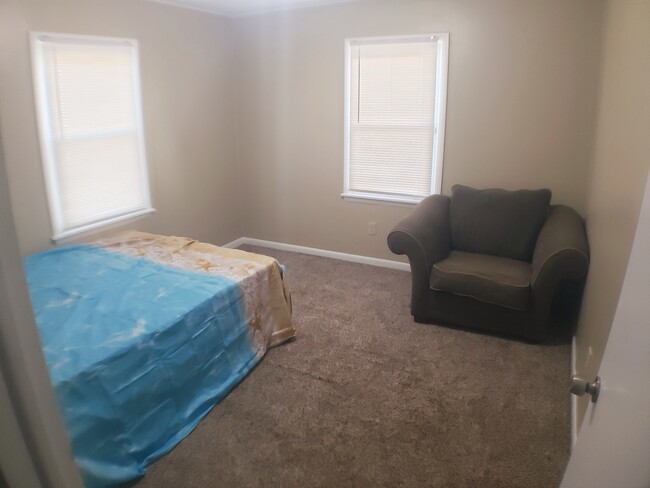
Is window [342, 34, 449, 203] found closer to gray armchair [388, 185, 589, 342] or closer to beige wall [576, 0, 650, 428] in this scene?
gray armchair [388, 185, 589, 342]

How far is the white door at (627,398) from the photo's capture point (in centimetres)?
62

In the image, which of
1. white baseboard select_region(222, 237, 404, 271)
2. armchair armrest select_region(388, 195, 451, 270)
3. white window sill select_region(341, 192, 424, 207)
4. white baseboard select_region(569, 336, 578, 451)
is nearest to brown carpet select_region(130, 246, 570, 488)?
white baseboard select_region(569, 336, 578, 451)

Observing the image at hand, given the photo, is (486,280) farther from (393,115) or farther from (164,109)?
(164,109)

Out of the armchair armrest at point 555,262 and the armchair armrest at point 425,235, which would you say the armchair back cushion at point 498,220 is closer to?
the armchair armrest at point 425,235

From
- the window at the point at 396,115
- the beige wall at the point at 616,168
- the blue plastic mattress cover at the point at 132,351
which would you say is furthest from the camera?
the window at the point at 396,115

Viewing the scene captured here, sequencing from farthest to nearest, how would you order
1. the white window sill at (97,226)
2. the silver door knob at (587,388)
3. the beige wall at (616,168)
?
the white window sill at (97,226) < the beige wall at (616,168) < the silver door knob at (587,388)

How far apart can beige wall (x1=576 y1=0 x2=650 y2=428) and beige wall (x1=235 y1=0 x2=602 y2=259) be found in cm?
48

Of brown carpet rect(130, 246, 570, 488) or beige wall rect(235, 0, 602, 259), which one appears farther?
beige wall rect(235, 0, 602, 259)

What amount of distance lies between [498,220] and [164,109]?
2862 mm

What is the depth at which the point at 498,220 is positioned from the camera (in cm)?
334

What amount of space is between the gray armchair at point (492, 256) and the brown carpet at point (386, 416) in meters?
0.17

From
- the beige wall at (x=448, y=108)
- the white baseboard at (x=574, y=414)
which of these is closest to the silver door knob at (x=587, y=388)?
the white baseboard at (x=574, y=414)

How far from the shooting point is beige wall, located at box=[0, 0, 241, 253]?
2826 millimetres

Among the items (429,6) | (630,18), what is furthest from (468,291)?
(429,6)
